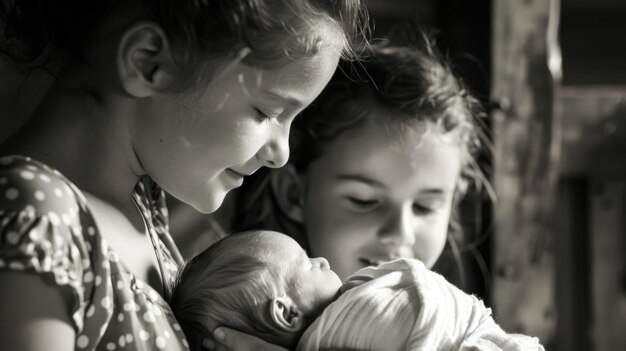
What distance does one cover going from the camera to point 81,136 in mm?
1168

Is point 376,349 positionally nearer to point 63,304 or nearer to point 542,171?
point 63,304

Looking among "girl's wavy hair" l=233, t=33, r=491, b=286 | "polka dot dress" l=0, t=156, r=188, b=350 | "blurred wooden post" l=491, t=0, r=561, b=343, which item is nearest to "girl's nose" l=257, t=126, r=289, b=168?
"polka dot dress" l=0, t=156, r=188, b=350

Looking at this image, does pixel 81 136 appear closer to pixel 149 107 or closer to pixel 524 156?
pixel 149 107

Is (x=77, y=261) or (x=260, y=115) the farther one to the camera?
(x=260, y=115)

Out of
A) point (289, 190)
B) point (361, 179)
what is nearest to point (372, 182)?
point (361, 179)

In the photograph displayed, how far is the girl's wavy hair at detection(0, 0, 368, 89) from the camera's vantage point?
3.73 feet

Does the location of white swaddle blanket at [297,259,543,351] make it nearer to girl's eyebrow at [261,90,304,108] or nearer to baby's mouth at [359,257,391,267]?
girl's eyebrow at [261,90,304,108]

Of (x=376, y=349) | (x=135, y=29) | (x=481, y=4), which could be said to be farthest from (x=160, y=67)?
(x=481, y=4)

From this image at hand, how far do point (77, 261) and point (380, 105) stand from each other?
1.00 m

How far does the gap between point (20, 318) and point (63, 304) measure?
0.05 m

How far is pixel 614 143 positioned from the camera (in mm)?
2906

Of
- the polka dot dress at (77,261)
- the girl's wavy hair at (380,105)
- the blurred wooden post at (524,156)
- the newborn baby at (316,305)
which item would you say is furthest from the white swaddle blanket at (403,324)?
the blurred wooden post at (524,156)

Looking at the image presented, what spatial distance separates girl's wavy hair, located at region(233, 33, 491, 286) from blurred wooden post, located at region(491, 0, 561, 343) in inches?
20.8

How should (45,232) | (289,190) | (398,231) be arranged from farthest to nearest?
(289,190)
(398,231)
(45,232)
